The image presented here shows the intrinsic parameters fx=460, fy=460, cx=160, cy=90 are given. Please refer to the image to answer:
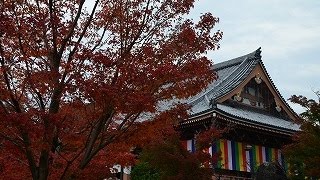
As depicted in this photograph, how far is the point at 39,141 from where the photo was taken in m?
8.33

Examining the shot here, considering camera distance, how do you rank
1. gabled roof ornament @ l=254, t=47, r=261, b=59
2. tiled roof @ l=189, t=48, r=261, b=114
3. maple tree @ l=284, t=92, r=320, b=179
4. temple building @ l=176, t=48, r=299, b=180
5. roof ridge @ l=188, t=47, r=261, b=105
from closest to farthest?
1. maple tree @ l=284, t=92, r=320, b=179
2. temple building @ l=176, t=48, r=299, b=180
3. tiled roof @ l=189, t=48, r=261, b=114
4. roof ridge @ l=188, t=47, r=261, b=105
5. gabled roof ornament @ l=254, t=47, r=261, b=59

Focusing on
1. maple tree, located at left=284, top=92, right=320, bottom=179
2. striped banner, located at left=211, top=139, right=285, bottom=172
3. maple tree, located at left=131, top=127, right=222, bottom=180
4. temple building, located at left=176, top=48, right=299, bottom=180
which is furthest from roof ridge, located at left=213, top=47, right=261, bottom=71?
maple tree, located at left=131, top=127, right=222, bottom=180

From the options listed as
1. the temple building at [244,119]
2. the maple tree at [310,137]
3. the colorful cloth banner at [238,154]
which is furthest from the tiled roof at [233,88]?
the maple tree at [310,137]

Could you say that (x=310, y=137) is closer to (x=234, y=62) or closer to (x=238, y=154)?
(x=238, y=154)

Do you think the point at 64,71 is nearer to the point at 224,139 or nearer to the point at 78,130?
the point at 78,130

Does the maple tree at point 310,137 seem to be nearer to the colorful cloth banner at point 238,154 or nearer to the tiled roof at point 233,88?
the tiled roof at point 233,88

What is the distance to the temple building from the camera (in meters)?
18.5

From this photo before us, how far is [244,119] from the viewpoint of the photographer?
61.2 feet

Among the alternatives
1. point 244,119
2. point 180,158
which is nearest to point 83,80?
point 180,158

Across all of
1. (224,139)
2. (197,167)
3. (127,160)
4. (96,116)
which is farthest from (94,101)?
(224,139)

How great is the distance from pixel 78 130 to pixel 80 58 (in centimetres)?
218

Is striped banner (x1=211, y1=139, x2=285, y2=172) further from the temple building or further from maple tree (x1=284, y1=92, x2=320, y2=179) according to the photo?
maple tree (x1=284, y1=92, x2=320, y2=179)

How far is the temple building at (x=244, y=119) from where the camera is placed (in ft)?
60.7

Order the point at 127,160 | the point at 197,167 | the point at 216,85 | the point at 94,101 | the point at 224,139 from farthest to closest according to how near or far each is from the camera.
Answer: the point at 216,85
the point at 224,139
the point at 197,167
the point at 127,160
the point at 94,101
